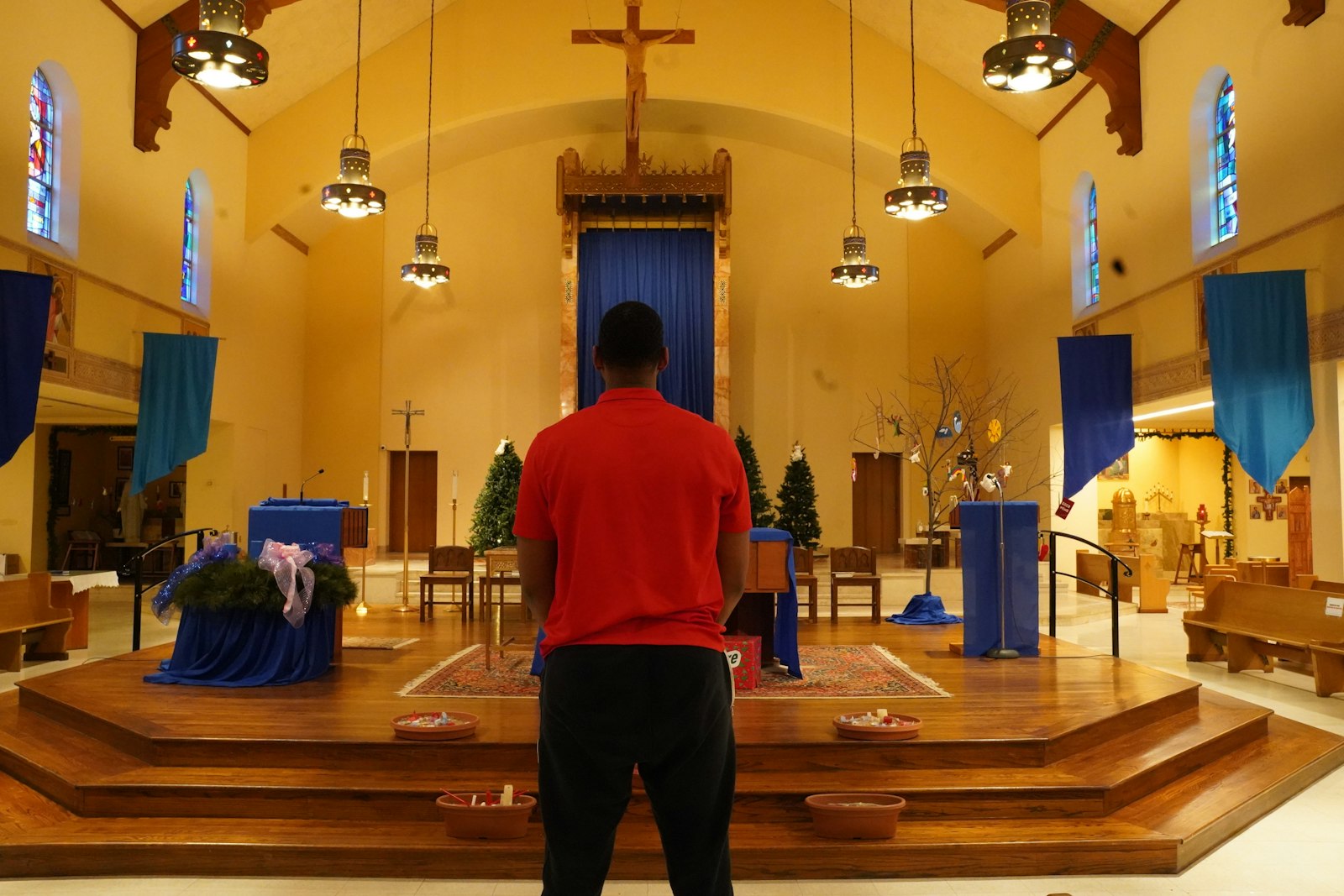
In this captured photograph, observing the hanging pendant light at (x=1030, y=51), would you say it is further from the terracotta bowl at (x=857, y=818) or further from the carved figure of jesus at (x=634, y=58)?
the carved figure of jesus at (x=634, y=58)

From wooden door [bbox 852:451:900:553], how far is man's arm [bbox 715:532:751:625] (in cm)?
1356

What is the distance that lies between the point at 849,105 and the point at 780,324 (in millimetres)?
3098

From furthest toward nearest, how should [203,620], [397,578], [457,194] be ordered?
[457,194] < [397,578] < [203,620]

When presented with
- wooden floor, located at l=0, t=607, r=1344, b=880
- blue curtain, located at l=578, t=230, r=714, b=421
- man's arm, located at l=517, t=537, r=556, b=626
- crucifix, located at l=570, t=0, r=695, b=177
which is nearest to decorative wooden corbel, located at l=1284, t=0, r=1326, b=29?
wooden floor, located at l=0, t=607, r=1344, b=880

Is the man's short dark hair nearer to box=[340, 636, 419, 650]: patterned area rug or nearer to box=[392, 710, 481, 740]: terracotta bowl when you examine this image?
box=[392, 710, 481, 740]: terracotta bowl

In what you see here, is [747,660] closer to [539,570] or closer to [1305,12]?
[539,570]

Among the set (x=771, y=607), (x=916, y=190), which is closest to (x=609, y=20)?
(x=916, y=190)

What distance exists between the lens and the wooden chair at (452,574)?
9953mm

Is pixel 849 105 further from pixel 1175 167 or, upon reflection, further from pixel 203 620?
pixel 203 620

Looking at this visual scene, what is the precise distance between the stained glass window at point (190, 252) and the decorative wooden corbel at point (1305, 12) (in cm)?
1082

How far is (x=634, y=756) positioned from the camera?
6.66 ft

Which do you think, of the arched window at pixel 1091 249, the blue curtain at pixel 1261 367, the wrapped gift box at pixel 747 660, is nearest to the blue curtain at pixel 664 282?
the arched window at pixel 1091 249

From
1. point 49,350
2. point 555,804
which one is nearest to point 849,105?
point 49,350

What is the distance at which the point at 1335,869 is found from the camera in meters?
4.09
